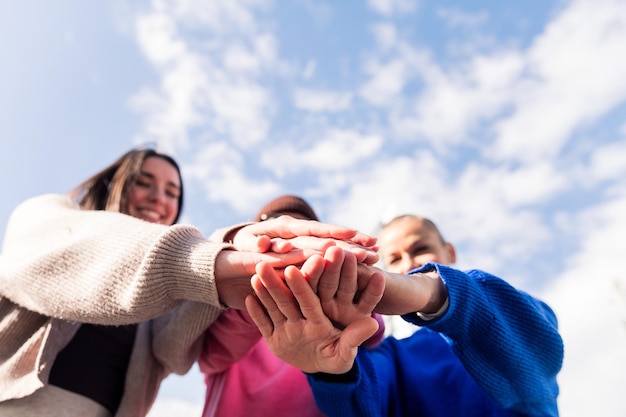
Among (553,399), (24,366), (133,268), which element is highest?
(553,399)

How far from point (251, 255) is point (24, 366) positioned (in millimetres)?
910

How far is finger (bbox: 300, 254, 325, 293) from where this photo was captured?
44.5 inches

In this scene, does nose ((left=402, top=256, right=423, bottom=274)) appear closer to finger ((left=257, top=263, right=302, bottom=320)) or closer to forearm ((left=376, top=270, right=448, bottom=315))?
forearm ((left=376, top=270, right=448, bottom=315))

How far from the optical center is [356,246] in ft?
4.10

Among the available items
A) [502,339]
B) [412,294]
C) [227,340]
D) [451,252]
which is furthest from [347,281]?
[451,252]

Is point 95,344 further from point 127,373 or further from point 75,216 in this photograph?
point 75,216

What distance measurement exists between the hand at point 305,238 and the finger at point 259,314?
0.14 m

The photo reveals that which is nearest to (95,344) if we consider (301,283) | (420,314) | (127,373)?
(127,373)

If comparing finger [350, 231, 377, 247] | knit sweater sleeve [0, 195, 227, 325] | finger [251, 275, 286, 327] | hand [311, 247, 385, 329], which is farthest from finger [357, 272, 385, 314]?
knit sweater sleeve [0, 195, 227, 325]

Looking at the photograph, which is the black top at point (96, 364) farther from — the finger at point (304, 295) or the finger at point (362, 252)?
the finger at point (362, 252)

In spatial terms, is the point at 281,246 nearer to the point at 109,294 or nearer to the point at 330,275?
the point at 330,275

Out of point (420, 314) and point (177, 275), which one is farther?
point (420, 314)

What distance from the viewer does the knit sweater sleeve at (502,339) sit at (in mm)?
1463

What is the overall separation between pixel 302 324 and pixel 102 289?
574 mm
